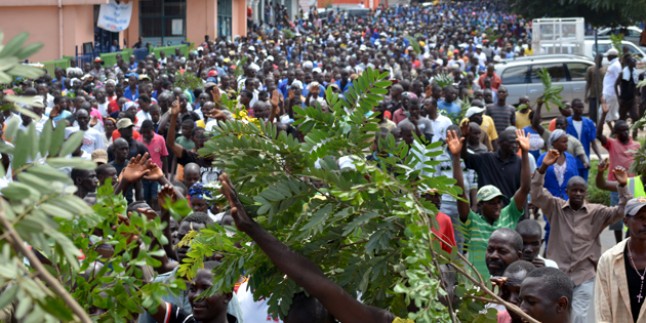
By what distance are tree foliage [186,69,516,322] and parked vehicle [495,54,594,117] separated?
17.7m

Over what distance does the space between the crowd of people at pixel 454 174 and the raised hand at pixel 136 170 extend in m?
0.01

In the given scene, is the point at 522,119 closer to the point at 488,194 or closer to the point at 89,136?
the point at 89,136

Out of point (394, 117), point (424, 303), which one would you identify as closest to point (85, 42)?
point (394, 117)

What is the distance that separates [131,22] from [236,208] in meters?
38.0

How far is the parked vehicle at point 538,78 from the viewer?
70.4 feet

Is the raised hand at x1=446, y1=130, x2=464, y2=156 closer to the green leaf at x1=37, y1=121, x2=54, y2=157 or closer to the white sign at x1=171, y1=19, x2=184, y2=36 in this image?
the green leaf at x1=37, y1=121, x2=54, y2=157

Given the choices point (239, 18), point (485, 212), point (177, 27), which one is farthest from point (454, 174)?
point (239, 18)

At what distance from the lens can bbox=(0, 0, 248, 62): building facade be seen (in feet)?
96.6

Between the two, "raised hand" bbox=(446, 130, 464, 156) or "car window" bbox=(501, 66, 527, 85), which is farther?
"car window" bbox=(501, 66, 527, 85)

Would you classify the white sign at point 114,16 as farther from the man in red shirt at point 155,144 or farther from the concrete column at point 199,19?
the man in red shirt at point 155,144

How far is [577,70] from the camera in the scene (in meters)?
21.9

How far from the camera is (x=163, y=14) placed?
136 ft

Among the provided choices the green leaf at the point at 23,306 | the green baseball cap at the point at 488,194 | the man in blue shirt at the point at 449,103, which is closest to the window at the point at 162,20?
the man in blue shirt at the point at 449,103

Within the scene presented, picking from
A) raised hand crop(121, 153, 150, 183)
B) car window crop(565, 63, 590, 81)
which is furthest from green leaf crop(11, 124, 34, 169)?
car window crop(565, 63, 590, 81)
